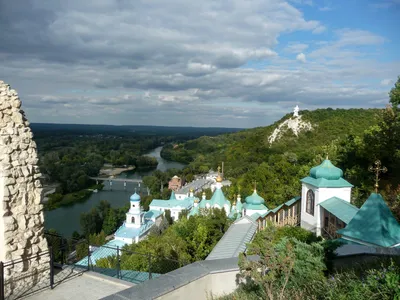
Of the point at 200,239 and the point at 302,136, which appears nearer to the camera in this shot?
the point at 200,239

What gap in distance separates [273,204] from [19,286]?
19377 millimetres

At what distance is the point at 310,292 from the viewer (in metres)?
4.07

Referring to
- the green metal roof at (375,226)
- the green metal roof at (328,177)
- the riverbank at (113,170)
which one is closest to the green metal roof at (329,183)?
the green metal roof at (328,177)

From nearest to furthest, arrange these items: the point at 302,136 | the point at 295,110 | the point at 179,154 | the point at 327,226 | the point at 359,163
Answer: the point at 327,226 → the point at 359,163 → the point at 302,136 → the point at 295,110 → the point at 179,154

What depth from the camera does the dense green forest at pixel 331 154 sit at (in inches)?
628

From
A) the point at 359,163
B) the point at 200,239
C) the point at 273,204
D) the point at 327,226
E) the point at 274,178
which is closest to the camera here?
the point at 327,226

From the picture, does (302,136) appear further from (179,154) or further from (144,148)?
(144,148)

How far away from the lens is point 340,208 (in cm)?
1284

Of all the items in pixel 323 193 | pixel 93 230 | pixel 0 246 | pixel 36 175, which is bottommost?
pixel 93 230

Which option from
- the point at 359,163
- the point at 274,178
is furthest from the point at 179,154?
the point at 359,163

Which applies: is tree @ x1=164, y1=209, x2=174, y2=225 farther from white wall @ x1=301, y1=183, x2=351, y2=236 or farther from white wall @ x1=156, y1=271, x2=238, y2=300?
white wall @ x1=156, y1=271, x2=238, y2=300

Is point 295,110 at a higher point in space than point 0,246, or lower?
higher

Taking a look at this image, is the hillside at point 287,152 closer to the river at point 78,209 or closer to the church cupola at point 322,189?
the church cupola at point 322,189

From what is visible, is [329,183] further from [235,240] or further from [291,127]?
[291,127]
